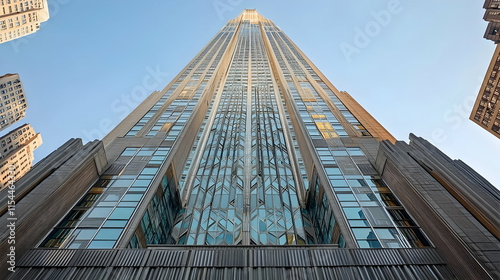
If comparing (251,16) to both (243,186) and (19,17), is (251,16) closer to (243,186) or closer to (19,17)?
(19,17)

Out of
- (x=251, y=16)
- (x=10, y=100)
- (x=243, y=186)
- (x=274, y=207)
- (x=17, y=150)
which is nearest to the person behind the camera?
(x=274, y=207)

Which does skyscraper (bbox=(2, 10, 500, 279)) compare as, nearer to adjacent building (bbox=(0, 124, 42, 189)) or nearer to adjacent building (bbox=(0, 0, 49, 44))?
adjacent building (bbox=(0, 0, 49, 44))

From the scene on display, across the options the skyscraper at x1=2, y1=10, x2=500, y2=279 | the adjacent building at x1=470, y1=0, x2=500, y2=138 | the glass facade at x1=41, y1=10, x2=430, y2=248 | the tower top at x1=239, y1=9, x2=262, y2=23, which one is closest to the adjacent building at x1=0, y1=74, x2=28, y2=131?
the glass facade at x1=41, y1=10, x2=430, y2=248

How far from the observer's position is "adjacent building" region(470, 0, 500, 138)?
59.9 metres

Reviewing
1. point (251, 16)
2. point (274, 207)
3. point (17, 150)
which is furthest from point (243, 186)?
point (251, 16)

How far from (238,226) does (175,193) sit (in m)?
7.15


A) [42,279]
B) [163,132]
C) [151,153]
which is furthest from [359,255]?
[163,132]

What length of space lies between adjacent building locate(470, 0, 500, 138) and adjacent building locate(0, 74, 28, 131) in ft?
456

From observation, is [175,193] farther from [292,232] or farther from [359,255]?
[359,255]

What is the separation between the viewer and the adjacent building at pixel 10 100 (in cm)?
9300

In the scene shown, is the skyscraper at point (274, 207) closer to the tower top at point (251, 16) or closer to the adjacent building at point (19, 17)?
the adjacent building at point (19, 17)

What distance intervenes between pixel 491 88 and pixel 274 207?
2648 inches

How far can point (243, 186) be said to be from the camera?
32.9 m

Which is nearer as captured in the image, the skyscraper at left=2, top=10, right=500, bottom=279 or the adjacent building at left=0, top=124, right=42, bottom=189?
the skyscraper at left=2, top=10, right=500, bottom=279
